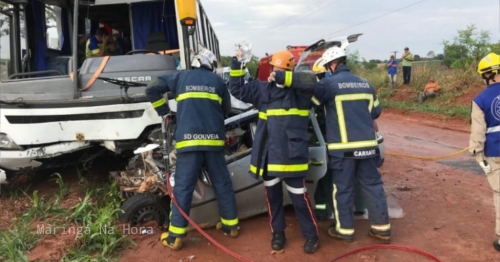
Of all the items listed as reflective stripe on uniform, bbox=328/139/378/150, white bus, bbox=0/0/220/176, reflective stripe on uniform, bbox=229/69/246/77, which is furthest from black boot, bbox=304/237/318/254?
white bus, bbox=0/0/220/176

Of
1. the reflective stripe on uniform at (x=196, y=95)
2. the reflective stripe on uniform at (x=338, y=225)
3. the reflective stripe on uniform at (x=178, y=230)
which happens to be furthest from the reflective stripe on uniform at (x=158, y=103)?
the reflective stripe on uniform at (x=338, y=225)

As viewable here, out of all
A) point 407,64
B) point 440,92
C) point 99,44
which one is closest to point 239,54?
point 99,44

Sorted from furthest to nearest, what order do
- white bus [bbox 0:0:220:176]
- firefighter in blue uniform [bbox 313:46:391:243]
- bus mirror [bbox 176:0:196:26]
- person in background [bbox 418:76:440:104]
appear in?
person in background [bbox 418:76:440:104]
white bus [bbox 0:0:220:176]
bus mirror [bbox 176:0:196:26]
firefighter in blue uniform [bbox 313:46:391:243]

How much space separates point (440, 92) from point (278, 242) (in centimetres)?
1419

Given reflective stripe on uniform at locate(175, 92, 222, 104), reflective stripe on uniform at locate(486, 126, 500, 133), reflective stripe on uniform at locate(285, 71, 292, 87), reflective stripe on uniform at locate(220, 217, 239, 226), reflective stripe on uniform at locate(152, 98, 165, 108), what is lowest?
reflective stripe on uniform at locate(220, 217, 239, 226)

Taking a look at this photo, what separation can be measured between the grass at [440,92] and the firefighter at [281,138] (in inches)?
412

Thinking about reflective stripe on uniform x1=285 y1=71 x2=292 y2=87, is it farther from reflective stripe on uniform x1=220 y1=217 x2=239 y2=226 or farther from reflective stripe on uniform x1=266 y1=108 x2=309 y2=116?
reflective stripe on uniform x1=220 y1=217 x2=239 y2=226

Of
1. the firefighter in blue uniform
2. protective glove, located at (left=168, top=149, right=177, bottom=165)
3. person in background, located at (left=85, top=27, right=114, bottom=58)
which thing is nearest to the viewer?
the firefighter in blue uniform

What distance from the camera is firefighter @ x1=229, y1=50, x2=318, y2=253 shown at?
13.3ft

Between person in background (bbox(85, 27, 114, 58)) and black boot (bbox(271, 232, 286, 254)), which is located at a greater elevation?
person in background (bbox(85, 27, 114, 58))

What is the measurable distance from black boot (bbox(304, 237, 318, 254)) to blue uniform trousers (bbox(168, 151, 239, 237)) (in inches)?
29.4

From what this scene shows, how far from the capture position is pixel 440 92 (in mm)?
16484

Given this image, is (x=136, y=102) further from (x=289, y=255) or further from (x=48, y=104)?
(x=289, y=255)

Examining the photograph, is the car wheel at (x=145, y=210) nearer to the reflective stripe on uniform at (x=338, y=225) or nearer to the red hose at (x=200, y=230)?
the red hose at (x=200, y=230)
